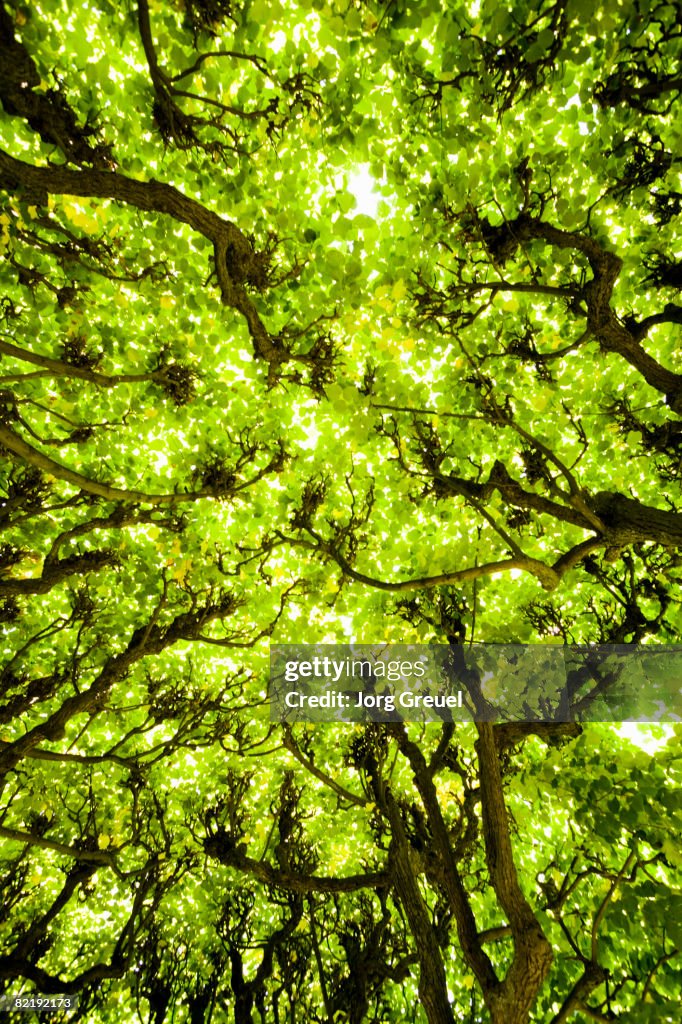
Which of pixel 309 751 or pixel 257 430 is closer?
pixel 257 430

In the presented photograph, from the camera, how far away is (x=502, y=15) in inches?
131

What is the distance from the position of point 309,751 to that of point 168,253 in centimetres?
784

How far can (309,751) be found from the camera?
901 cm

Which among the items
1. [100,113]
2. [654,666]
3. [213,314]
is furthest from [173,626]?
[654,666]

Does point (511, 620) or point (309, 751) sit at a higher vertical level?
point (511, 620)

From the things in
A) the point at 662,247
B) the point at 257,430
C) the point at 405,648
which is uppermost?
the point at 662,247

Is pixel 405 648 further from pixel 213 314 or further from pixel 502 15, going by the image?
pixel 502 15

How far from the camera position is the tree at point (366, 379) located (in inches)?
148

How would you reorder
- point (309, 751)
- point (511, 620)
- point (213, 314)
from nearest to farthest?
point (213, 314)
point (511, 620)
point (309, 751)

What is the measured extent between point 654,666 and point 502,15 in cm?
618

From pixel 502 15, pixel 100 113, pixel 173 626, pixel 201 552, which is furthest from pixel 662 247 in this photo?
pixel 173 626

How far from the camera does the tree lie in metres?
3.76

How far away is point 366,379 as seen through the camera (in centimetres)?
494

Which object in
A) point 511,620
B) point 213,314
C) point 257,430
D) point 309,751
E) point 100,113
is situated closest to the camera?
point 100,113
